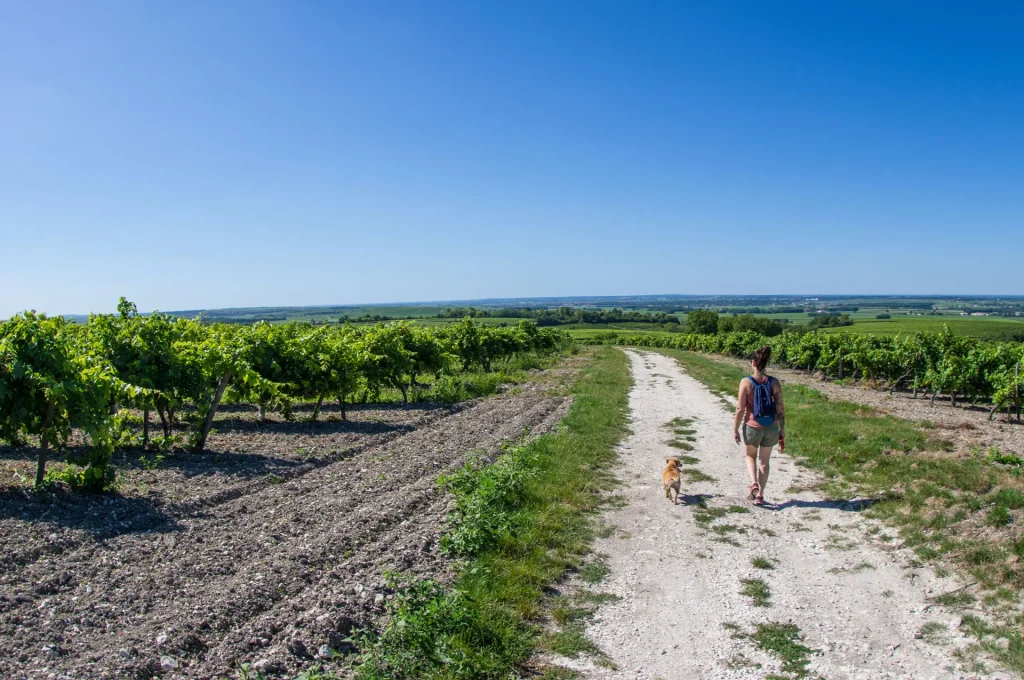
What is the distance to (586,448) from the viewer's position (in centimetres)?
1223

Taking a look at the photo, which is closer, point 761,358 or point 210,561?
point 210,561

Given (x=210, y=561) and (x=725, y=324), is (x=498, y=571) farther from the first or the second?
(x=725, y=324)

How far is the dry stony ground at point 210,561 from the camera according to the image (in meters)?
4.63

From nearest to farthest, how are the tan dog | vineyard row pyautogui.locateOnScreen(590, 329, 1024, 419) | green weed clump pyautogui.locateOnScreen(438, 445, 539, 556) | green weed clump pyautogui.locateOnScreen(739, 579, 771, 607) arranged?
green weed clump pyautogui.locateOnScreen(739, 579, 771, 607)
green weed clump pyautogui.locateOnScreen(438, 445, 539, 556)
the tan dog
vineyard row pyautogui.locateOnScreen(590, 329, 1024, 419)

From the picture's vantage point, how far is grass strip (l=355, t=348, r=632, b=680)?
461cm

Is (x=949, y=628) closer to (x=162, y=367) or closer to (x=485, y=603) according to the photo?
(x=485, y=603)

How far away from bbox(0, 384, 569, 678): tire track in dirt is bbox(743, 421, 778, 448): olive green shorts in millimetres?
4572

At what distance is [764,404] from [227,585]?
7.05m

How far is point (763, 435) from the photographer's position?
8.43 metres

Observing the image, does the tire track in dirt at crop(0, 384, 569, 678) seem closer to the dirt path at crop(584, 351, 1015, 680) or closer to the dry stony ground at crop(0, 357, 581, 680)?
the dry stony ground at crop(0, 357, 581, 680)

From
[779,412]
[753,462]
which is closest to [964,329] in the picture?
[753,462]

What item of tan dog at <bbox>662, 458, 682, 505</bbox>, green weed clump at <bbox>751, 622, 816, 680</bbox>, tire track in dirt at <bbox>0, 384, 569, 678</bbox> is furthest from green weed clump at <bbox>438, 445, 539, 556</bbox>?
green weed clump at <bbox>751, 622, 816, 680</bbox>

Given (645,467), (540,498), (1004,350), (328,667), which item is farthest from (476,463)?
(1004,350)

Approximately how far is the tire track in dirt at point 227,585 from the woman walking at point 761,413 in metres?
4.61
